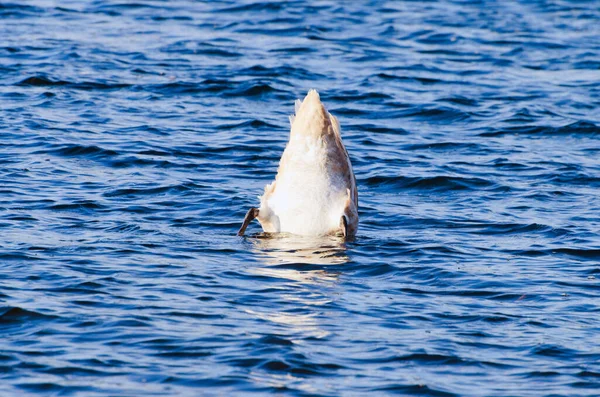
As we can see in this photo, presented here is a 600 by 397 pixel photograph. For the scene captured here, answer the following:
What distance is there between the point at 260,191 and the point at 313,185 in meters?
3.05

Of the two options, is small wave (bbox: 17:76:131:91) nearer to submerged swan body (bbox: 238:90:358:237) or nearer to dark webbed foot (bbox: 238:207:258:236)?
dark webbed foot (bbox: 238:207:258:236)

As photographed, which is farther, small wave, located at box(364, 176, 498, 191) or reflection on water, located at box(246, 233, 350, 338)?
small wave, located at box(364, 176, 498, 191)

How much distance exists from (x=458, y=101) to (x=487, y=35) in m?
6.25

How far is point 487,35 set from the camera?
87.9 ft

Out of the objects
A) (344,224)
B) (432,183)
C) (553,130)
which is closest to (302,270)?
(344,224)

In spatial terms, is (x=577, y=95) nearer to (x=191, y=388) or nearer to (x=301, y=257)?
(x=301, y=257)

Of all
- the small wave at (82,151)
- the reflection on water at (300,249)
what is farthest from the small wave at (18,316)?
the small wave at (82,151)

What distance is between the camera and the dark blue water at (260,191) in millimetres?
8953

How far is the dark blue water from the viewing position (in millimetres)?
8953

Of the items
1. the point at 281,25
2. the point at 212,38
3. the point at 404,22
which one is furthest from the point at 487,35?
the point at 212,38

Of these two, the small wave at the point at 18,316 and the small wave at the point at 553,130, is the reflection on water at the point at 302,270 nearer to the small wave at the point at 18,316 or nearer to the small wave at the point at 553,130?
the small wave at the point at 18,316

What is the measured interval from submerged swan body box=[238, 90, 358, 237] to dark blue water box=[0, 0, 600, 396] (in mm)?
235

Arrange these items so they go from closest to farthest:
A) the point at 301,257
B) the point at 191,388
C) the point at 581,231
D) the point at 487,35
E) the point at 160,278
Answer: the point at 191,388
the point at 160,278
the point at 301,257
the point at 581,231
the point at 487,35

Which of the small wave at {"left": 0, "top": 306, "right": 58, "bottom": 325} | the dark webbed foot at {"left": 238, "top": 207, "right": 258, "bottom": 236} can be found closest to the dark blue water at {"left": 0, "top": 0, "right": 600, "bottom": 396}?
the small wave at {"left": 0, "top": 306, "right": 58, "bottom": 325}
